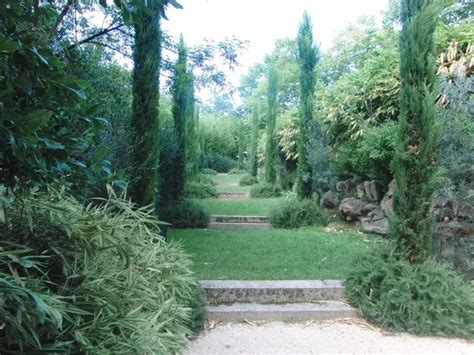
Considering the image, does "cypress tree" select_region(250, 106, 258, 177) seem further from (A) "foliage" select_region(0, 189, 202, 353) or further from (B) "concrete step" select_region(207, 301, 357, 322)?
(A) "foliage" select_region(0, 189, 202, 353)

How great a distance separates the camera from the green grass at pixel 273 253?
377 centimetres

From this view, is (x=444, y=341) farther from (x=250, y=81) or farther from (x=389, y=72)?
(x=250, y=81)

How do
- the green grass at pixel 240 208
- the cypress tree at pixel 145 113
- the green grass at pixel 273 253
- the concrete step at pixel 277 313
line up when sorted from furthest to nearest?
1. the green grass at pixel 240 208
2. the cypress tree at pixel 145 113
3. the green grass at pixel 273 253
4. the concrete step at pixel 277 313

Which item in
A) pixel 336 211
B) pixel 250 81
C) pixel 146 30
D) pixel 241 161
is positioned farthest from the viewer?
pixel 250 81

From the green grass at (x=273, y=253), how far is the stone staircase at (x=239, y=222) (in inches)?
20.8

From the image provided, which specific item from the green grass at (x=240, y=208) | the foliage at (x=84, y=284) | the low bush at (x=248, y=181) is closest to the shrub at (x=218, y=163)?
the low bush at (x=248, y=181)

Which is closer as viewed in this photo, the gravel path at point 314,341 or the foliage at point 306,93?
the gravel path at point 314,341

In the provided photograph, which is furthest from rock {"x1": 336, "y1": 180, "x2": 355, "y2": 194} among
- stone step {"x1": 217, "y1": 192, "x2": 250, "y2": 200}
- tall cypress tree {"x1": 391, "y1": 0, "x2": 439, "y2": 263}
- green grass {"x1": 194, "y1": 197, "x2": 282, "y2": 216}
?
stone step {"x1": 217, "y1": 192, "x2": 250, "y2": 200}

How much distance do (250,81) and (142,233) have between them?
30660 mm

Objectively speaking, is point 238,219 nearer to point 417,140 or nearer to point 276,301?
point 276,301

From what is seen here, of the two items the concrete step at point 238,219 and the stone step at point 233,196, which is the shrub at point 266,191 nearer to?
the stone step at point 233,196

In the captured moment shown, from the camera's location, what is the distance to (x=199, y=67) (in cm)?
593

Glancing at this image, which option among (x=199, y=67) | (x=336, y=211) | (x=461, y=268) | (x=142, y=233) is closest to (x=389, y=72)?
(x=336, y=211)

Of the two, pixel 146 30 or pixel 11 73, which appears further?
pixel 146 30
